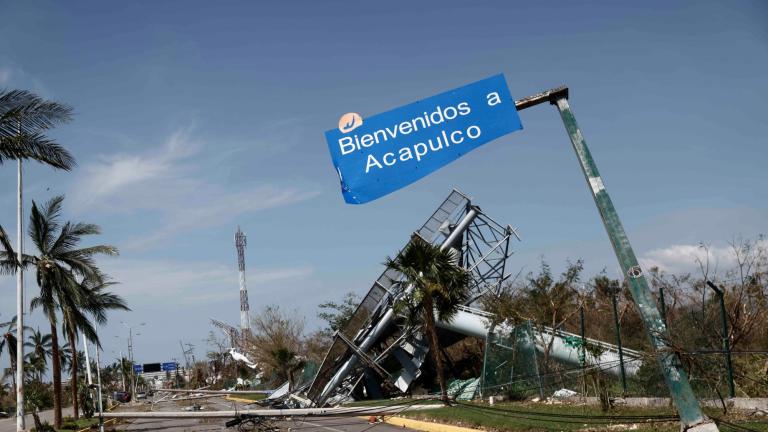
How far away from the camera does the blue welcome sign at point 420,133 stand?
5.73 metres

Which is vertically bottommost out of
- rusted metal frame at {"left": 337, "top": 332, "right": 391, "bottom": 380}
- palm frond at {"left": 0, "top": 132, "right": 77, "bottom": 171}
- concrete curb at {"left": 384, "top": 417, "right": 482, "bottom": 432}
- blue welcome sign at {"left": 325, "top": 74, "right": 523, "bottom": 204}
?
concrete curb at {"left": 384, "top": 417, "right": 482, "bottom": 432}

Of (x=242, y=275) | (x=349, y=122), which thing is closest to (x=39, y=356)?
(x=242, y=275)

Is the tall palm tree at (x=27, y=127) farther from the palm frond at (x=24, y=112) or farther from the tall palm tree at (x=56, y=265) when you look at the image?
the tall palm tree at (x=56, y=265)

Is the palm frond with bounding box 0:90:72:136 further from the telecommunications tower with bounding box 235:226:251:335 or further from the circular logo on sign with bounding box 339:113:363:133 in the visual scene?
the telecommunications tower with bounding box 235:226:251:335

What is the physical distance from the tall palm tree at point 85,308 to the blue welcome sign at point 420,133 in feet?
94.9

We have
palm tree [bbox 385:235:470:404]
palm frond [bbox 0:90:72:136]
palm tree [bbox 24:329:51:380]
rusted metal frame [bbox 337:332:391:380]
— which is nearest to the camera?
palm frond [bbox 0:90:72:136]

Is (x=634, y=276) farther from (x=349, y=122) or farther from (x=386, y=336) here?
(x=386, y=336)

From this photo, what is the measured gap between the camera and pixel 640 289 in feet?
21.7

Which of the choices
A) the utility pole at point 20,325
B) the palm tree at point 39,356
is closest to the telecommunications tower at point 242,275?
the palm tree at point 39,356

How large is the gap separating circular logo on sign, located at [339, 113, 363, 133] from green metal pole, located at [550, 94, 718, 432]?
2434 mm

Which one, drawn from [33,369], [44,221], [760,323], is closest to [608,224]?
[760,323]

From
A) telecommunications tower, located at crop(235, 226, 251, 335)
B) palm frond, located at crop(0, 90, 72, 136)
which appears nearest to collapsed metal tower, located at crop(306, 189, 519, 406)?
palm frond, located at crop(0, 90, 72, 136)

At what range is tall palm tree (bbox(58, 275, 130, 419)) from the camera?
31.4 m

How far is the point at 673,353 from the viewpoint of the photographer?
6527 millimetres
